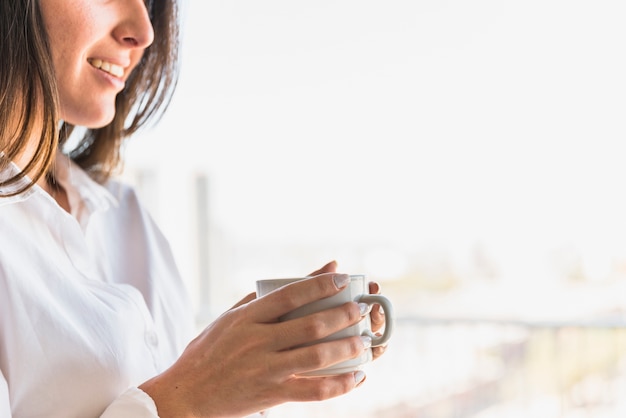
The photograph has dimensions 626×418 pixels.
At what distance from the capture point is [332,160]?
6746 mm

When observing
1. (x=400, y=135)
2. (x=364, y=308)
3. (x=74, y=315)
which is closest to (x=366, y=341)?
(x=364, y=308)

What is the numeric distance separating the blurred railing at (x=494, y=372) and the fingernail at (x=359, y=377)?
2.34m

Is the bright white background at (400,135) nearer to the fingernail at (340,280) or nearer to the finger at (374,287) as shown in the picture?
the finger at (374,287)

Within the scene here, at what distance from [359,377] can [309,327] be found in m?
0.12

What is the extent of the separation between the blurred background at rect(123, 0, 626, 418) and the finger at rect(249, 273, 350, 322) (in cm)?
405

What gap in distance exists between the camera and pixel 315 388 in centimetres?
75

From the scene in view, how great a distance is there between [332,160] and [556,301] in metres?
2.36

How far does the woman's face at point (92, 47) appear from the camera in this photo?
3.12 ft

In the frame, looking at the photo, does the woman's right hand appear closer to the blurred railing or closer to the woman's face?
the woman's face

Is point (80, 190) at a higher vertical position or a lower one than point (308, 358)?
higher

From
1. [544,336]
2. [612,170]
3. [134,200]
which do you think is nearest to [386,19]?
[612,170]

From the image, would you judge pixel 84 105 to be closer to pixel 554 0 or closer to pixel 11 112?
pixel 11 112

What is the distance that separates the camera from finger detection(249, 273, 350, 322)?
0.74 metres

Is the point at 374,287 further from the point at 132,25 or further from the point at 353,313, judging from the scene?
the point at 132,25
